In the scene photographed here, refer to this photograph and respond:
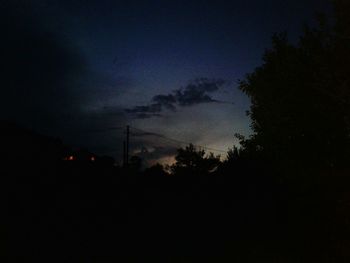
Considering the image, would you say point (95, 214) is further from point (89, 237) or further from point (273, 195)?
point (273, 195)

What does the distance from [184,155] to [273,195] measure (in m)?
41.5

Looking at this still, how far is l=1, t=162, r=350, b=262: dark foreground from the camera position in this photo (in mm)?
11977

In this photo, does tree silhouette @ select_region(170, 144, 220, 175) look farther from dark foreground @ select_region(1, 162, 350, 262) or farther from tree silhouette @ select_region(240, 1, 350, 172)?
tree silhouette @ select_region(240, 1, 350, 172)

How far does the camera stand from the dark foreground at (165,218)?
39.3 feet

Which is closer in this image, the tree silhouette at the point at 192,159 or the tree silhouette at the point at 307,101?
the tree silhouette at the point at 307,101

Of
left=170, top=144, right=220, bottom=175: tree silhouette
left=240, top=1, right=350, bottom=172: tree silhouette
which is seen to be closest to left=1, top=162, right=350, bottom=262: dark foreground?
left=240, top=1, right=350, bottom=172: tree silhouette

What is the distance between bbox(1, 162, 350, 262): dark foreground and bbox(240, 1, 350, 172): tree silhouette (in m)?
1.10

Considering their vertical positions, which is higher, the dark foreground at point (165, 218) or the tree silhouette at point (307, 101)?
the tree silhouette at point (307, 101)

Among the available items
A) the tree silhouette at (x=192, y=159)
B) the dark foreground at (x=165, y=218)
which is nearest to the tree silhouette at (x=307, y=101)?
the dark foreground at (x=165, y=218)

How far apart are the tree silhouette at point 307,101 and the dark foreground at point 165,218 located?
110cm

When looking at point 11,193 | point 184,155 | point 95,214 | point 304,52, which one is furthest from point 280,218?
point 184,155

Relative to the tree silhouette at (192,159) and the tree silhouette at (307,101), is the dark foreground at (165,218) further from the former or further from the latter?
the tree silhouette at (192,159)

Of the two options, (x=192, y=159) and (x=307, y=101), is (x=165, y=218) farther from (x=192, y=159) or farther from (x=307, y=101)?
(x=192, y=159)

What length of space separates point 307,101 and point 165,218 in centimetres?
1185
